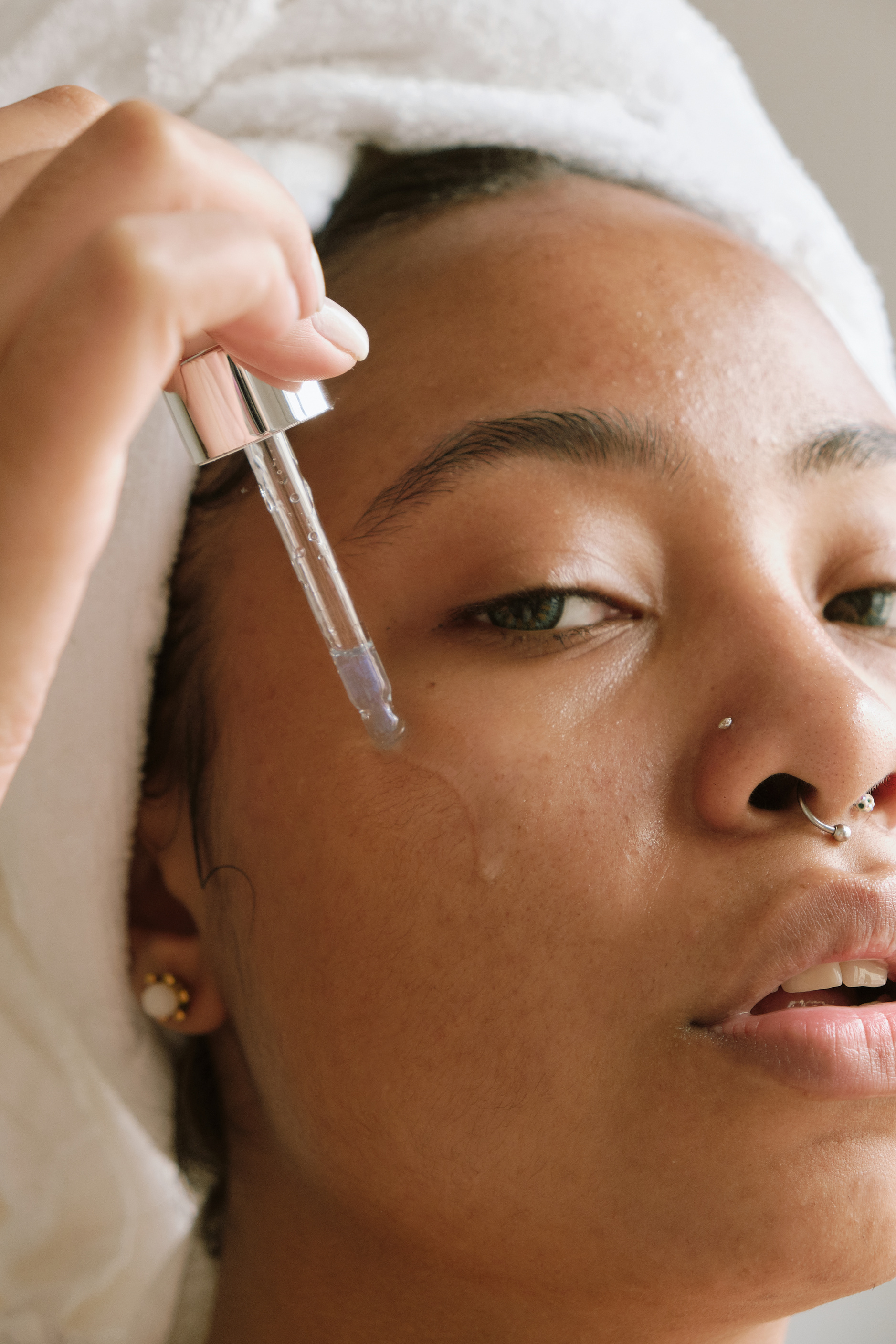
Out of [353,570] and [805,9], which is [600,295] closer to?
[353,570]

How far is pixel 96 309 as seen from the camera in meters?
0.48

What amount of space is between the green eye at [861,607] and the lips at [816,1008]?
0.98ft

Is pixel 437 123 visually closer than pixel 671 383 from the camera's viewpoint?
No

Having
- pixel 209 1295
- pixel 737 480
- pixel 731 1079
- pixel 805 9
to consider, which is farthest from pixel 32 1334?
pixel 805 9

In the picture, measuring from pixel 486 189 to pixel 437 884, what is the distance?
69 centimetres

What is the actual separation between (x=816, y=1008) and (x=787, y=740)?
0.62 feet

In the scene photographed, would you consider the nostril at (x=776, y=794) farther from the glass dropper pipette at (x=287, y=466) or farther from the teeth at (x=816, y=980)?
the glass dropper pipette at (x=287, y=466)

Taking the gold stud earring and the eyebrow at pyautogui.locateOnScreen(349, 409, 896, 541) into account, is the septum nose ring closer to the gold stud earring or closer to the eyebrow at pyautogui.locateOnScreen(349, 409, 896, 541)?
the eyebrow at pyautogui.locateOnScreen(349, 409, 896, 541)

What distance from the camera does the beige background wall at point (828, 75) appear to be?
5.38ft

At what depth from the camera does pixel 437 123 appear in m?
1.10

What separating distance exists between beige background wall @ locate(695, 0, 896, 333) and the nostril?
48.8 inches

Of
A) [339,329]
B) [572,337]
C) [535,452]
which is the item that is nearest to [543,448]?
[535,452]

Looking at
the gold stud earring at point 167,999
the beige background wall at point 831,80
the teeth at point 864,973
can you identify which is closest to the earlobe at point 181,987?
the gold stud earring at point 167,999

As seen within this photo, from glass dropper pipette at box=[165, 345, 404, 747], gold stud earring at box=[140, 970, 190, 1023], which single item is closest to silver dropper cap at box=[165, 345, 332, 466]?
glass dropper pipette at box=[165, 345, 404, 747]
